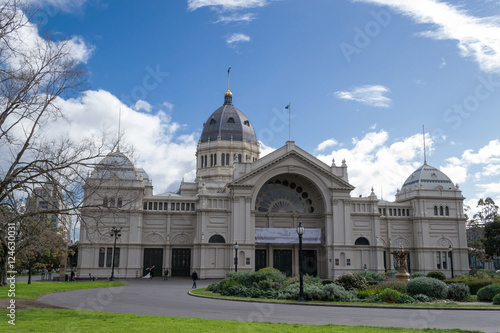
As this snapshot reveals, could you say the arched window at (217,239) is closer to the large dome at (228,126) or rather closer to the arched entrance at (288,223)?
the arched entrance at (288,223)

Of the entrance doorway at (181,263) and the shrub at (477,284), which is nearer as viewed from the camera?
the shrub at (477,284)

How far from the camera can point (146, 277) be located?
5484 centimetres

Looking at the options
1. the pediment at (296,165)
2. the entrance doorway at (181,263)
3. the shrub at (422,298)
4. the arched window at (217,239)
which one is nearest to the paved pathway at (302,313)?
the shrub at (422,298)

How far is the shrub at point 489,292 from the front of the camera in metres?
26.5

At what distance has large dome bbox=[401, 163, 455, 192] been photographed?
217 ft

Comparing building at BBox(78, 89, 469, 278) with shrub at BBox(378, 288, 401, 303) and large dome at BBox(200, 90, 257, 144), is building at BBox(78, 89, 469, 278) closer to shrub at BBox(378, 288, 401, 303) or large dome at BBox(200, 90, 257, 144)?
large dome at BBox(200, 90, 257, 144)

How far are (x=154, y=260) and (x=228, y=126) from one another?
26.9 metres

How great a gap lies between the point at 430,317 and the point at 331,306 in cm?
576

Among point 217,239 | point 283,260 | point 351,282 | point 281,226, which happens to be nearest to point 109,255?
point 217,239

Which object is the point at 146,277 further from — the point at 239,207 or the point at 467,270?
the point at 467,270

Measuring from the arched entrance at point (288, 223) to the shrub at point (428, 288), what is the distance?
3113 cm

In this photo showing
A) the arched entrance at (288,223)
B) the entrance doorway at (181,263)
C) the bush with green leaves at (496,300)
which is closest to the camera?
the bush with green leaves at (496,300)

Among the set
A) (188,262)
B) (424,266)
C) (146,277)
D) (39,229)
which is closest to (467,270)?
(424,266)

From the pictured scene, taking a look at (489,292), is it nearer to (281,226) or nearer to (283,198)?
(281,226)
